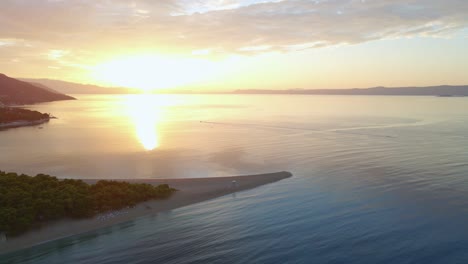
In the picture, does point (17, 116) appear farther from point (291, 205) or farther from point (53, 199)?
point (291, 205)

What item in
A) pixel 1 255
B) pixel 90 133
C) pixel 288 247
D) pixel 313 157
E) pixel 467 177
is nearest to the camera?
pixel 1 255

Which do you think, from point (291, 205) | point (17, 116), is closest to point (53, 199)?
point (291, 205)

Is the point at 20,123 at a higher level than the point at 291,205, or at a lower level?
higher

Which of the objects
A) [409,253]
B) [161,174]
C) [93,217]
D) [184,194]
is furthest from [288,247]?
[161,174]

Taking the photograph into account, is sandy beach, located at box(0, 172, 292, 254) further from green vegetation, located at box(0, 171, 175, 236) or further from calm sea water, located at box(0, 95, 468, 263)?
calm sea water, located at box(0, 95, 468, 263)

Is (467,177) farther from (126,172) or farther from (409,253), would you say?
(126,172)

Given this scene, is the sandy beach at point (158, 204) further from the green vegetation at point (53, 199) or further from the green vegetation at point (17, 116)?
the green vegetation at point (17, 116)

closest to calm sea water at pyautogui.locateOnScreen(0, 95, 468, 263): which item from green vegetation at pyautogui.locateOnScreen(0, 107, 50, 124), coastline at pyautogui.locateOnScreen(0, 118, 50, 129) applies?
coastline at pyautogui.locateOnScreen(0, 118, 50, 129)
